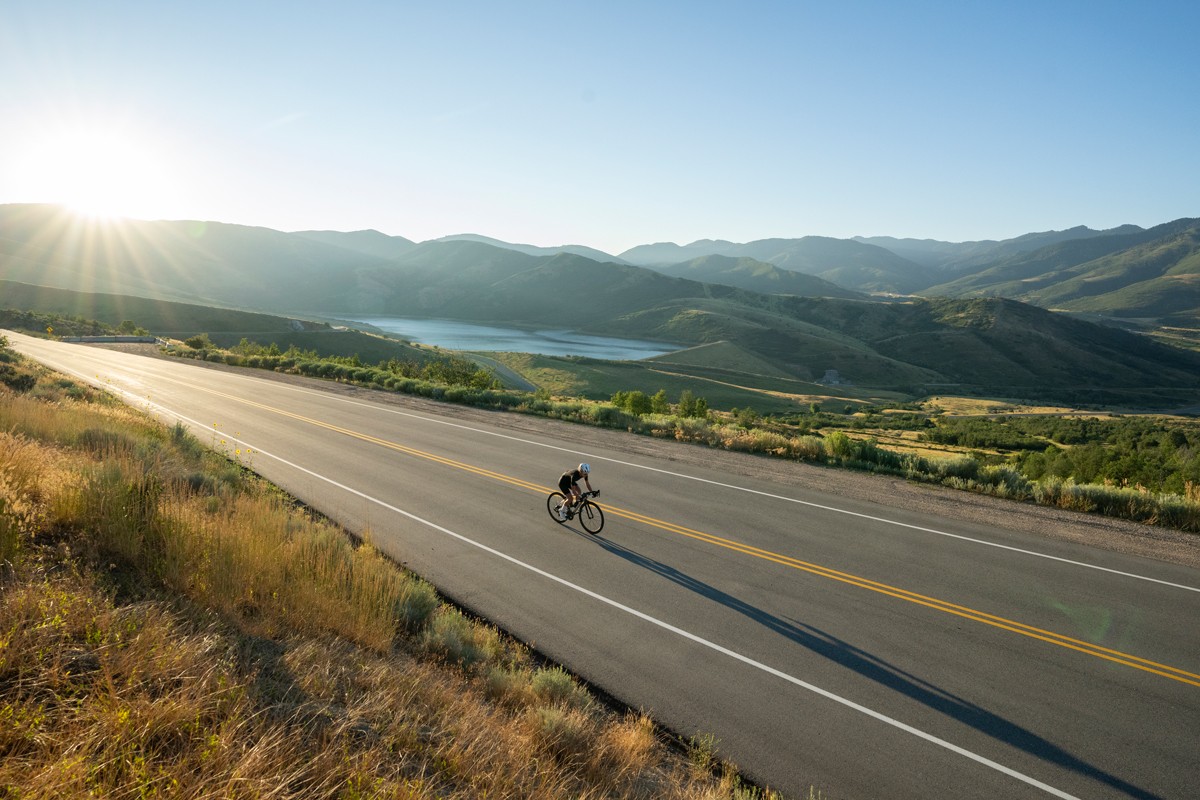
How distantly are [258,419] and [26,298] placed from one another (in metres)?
110

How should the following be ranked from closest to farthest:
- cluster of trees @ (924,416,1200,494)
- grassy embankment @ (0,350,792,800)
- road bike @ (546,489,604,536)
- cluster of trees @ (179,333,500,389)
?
grassy embankment @ (0,350,792,800) < road bike @ (546,489,604,536) < cluster of trees @ (924,416,1200,494) < cluster of trees @ (179,333,500,389)

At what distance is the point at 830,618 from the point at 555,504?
20.8 ft

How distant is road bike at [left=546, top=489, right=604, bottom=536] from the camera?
12.4 metres

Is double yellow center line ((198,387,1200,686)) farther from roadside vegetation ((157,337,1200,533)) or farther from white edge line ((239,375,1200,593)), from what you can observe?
roadside vegetation ((157,337,1200,533))

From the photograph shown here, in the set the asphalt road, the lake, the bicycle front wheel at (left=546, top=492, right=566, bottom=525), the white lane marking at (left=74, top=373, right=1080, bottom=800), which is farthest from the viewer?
the lake

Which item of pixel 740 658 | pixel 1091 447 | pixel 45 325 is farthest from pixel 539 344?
pixel 740 658

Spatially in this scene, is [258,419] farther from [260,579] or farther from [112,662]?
[112,662]

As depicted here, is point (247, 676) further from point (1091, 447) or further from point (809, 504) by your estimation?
point (1091, 447)

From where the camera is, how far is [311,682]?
4805 mm

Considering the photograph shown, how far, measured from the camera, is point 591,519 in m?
12.6

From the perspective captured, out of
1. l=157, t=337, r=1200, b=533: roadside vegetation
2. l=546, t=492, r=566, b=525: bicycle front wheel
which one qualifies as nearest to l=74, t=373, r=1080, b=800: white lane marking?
l=546, t=492, r=566, b=525: bicycle front wheel

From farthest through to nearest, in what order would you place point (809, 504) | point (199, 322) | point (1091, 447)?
1. point (199, 322)
2. point (1091, 447)
3. point (809, 504)

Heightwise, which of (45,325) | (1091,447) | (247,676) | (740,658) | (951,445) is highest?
(45,325)

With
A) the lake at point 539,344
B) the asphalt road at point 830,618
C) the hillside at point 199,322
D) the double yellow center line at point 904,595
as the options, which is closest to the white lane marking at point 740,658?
the asphalt road at point 830,618
